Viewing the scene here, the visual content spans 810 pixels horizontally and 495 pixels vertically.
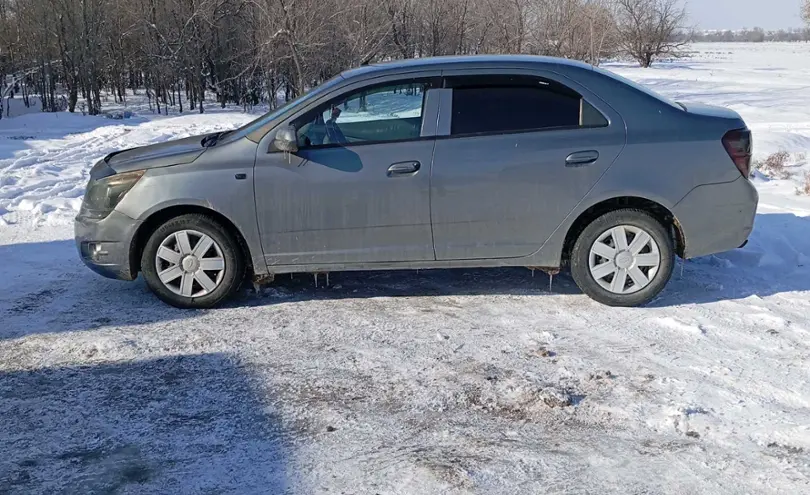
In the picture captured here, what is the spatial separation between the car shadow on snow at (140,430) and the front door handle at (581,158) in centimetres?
268

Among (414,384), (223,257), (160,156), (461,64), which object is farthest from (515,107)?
(160,156)

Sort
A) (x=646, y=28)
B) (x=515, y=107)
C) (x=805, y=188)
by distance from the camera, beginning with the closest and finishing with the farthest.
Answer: (x=515, y=107) < (x=805, y=188) < (x=646, y=28)

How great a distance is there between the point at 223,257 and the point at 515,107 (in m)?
2.40

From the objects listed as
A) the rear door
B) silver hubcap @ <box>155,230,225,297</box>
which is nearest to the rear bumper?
the rear door

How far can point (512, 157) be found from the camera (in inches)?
213

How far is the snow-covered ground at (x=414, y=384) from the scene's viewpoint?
11.3ft

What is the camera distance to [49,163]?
12.6 m

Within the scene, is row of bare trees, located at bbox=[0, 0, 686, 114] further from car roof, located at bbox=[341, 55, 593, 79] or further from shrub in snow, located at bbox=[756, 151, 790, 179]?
car roof, located at bbox=[341, 55, 593, 79]

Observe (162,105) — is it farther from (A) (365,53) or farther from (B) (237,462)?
(B) (237,462)

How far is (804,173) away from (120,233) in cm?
897

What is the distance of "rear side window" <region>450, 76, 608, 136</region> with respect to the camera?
5.47 metres

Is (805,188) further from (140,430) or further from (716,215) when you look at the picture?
(140,430)

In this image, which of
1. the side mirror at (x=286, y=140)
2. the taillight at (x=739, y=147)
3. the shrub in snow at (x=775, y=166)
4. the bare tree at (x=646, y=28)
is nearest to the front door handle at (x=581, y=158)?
the taillight at (x=739, y=147)

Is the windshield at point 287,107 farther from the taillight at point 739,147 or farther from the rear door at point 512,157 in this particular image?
the taillight at point 739,147
